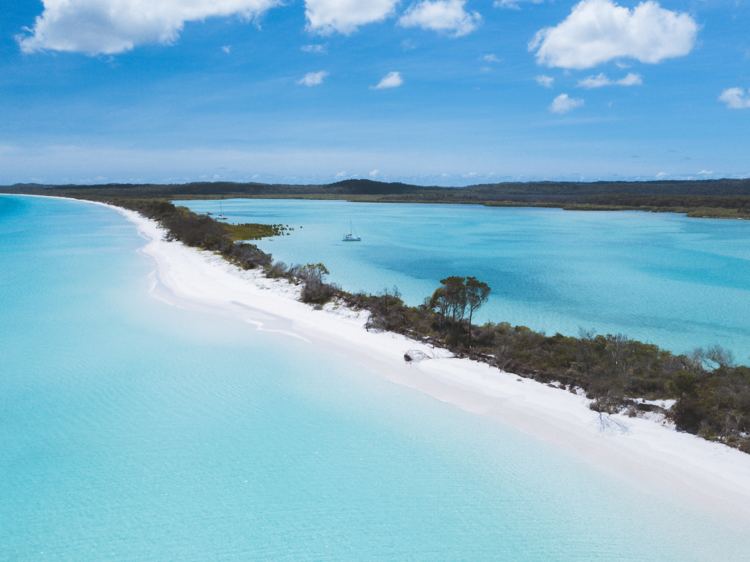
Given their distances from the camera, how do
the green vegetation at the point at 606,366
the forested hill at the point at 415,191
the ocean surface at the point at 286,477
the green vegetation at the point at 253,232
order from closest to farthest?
the ocean surface at the point at 286,477, the green vegetation at the point at 606,366, the green vegetation at the point at 253,232, the forested hill at the point at 415,191

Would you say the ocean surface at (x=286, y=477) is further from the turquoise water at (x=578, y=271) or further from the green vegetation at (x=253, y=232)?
the green vegetation at (x=253, y=232)

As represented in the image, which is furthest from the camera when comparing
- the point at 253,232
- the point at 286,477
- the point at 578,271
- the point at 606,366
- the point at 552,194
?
the point at 552,194

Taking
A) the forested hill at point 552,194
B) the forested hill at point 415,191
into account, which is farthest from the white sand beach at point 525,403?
the forested hill at point 415,191

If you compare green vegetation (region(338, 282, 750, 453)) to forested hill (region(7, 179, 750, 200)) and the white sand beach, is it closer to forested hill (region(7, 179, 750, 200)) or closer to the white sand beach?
the white sand beach

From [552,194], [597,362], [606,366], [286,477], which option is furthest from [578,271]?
[552,194]

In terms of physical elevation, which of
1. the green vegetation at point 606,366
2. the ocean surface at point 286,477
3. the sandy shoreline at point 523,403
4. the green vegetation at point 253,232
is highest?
the green vegetation at point 253,232

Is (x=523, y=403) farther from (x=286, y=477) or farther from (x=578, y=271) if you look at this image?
(x=578, y=271)
